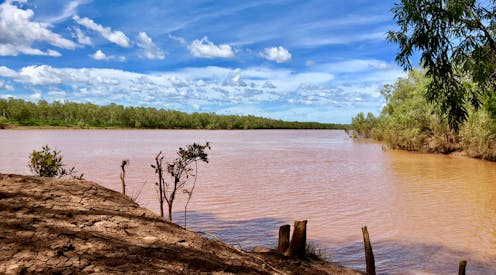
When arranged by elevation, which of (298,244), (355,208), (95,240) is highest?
(95,240)

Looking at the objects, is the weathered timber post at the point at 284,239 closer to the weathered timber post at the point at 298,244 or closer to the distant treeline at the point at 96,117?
the weathered timber post at the point at 298,244

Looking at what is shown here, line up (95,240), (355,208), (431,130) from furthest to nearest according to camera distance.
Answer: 1. (431,130)
2. (355,208)
3. (95,240)

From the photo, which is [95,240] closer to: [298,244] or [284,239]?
[284,239]

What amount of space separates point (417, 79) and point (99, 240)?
47.0 meters

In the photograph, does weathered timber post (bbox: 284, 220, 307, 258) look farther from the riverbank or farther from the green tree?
the green tree

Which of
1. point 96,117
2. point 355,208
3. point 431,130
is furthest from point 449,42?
point 96,117


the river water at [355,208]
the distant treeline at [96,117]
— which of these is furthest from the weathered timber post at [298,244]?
the distant treeline at [96,117]

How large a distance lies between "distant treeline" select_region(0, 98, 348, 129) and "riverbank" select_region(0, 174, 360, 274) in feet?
351

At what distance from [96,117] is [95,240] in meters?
130

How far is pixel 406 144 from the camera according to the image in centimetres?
3809

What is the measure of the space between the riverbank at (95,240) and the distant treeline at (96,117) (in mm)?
107011

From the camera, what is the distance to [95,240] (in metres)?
4.47

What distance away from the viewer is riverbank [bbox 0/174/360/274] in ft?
13.1

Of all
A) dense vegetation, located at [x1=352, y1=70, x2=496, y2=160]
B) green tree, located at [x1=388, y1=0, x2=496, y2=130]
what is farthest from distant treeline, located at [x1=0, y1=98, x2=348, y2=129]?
green tree, located at [x1=388, y1=0, x2=496, y2=130]
